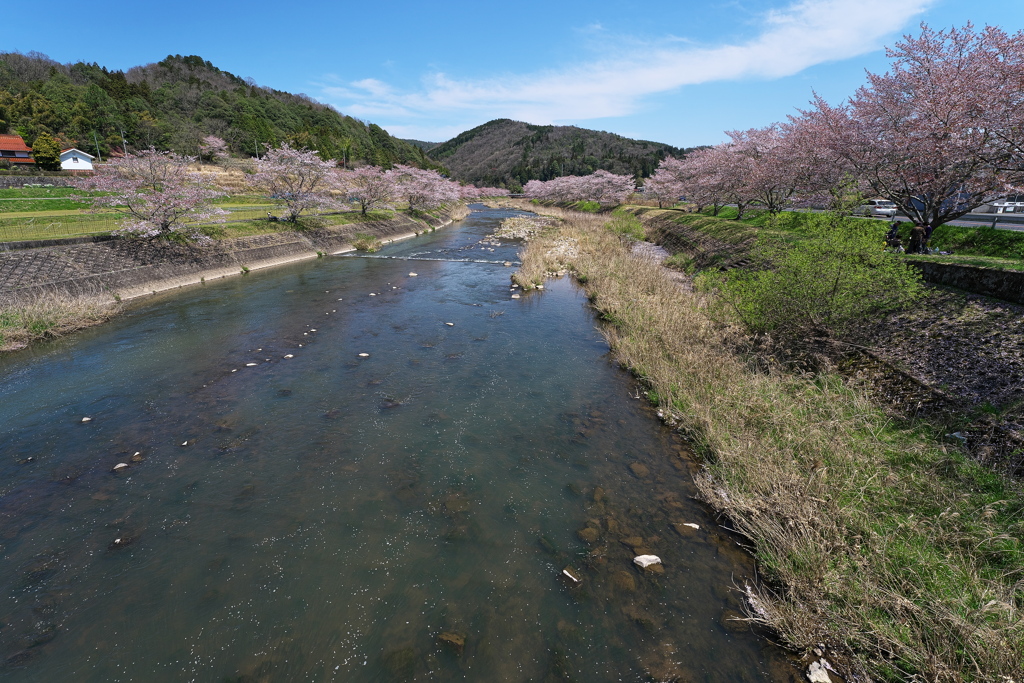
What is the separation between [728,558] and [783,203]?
37161 millimetres

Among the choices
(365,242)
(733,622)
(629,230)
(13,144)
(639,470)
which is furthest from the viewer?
(13,144)

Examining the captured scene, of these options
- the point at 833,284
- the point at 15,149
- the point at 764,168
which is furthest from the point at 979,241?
the point at 15,149

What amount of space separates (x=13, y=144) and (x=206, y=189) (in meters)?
78.9

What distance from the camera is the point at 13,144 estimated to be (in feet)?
229

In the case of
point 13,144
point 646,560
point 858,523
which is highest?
point 13,144

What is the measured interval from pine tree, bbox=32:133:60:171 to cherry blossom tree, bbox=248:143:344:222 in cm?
5213

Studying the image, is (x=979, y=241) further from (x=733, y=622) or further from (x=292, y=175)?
(x=292, y=175)

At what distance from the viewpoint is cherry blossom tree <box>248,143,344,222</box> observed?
120 ft

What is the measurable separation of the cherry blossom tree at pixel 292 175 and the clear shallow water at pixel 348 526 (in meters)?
26.3

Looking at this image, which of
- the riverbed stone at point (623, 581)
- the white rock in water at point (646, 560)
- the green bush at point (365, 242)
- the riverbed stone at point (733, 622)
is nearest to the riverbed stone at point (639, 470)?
the white rock in water at point (646, 560)

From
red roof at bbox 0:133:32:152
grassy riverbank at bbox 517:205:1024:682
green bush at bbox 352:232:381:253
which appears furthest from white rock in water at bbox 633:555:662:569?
red roof at bbox 0:133:32:152

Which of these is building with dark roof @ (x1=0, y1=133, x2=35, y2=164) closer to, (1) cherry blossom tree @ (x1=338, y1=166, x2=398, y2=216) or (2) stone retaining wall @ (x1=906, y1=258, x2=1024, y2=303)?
(1) cherry blossom tree @ (x1=338, y1=166, x2=398, y2=216)

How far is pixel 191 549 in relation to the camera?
7.11 metres

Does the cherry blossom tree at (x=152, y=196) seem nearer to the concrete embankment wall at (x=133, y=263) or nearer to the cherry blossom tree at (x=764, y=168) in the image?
the concrete embankment wall at (x=133, y=263)
